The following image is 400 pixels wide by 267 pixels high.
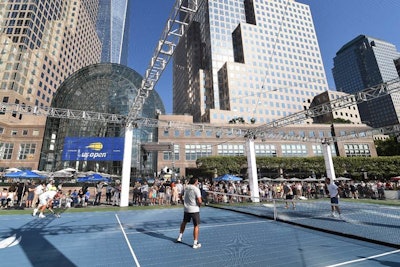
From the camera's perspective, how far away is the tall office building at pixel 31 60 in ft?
165

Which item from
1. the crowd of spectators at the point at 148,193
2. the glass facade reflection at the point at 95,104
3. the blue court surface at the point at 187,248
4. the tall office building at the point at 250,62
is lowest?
the blue court surface at the point at 187,248

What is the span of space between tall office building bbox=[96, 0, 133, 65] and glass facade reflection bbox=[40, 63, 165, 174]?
97137 millimetres

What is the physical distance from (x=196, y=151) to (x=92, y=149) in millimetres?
23428

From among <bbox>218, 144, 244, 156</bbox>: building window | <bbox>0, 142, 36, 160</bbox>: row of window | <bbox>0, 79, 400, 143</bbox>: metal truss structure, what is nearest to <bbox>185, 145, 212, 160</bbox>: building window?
<bbox>218, 144, 244, 156</bbox>: building window

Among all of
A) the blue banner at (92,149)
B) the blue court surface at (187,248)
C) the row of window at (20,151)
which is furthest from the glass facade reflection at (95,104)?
the blue court surface at (187,248)

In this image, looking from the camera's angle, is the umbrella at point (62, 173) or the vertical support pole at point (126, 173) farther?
the umbrella at point (62, 173)

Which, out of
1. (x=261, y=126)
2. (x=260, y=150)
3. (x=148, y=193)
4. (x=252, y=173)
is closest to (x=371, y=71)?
(x=260, y=150)

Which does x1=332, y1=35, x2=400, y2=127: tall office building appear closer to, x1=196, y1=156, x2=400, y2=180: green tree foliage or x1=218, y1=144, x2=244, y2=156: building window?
x1=196, y1=156, x2=400, y2=180: green tree foliage

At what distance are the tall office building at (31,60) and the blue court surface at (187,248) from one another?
5351 centimetres

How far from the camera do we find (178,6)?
35.0 ft

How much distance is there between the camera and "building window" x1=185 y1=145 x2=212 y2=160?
50.6 m

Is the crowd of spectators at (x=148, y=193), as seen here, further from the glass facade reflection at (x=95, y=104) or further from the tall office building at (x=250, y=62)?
the tall office building at (x=250, y=62)

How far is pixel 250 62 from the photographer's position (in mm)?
83875

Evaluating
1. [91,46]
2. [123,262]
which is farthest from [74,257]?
[91,46]
